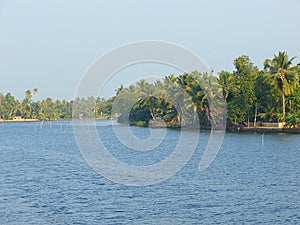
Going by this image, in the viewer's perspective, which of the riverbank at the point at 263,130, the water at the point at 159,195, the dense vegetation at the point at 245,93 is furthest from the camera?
the dense vegetation at the point at 245,93

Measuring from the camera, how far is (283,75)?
79.5 metres

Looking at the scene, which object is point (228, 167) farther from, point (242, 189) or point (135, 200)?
point (135, 200)

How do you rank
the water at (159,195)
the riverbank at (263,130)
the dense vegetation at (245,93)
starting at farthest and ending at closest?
the dense vegetation at (245,93)
the riverbank at (263,130)
the water at (159,195)

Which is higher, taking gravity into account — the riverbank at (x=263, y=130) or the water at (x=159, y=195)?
the riverbank at (x=263, y=130)

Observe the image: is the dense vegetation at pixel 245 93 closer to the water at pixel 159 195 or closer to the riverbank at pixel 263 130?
the riverbank at pixel 263 130

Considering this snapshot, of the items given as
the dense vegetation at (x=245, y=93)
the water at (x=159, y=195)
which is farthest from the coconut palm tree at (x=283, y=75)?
the water at (x=159, y=195)

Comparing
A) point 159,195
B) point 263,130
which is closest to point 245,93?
point 263,130

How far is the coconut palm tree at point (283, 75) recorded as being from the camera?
78250 millimetres

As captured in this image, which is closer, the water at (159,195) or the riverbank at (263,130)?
the water at (159,195)

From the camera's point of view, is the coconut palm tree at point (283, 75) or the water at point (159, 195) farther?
the coconut palm tree at point (283, 75)

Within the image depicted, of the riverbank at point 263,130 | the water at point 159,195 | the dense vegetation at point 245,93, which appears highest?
the dense vegetation at point 245,93

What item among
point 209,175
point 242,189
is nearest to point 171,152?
point 209,175

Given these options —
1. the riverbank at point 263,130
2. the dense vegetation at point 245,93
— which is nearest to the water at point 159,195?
the riverbank at point 263,130

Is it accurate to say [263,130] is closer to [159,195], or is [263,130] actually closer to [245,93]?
[245,93]
